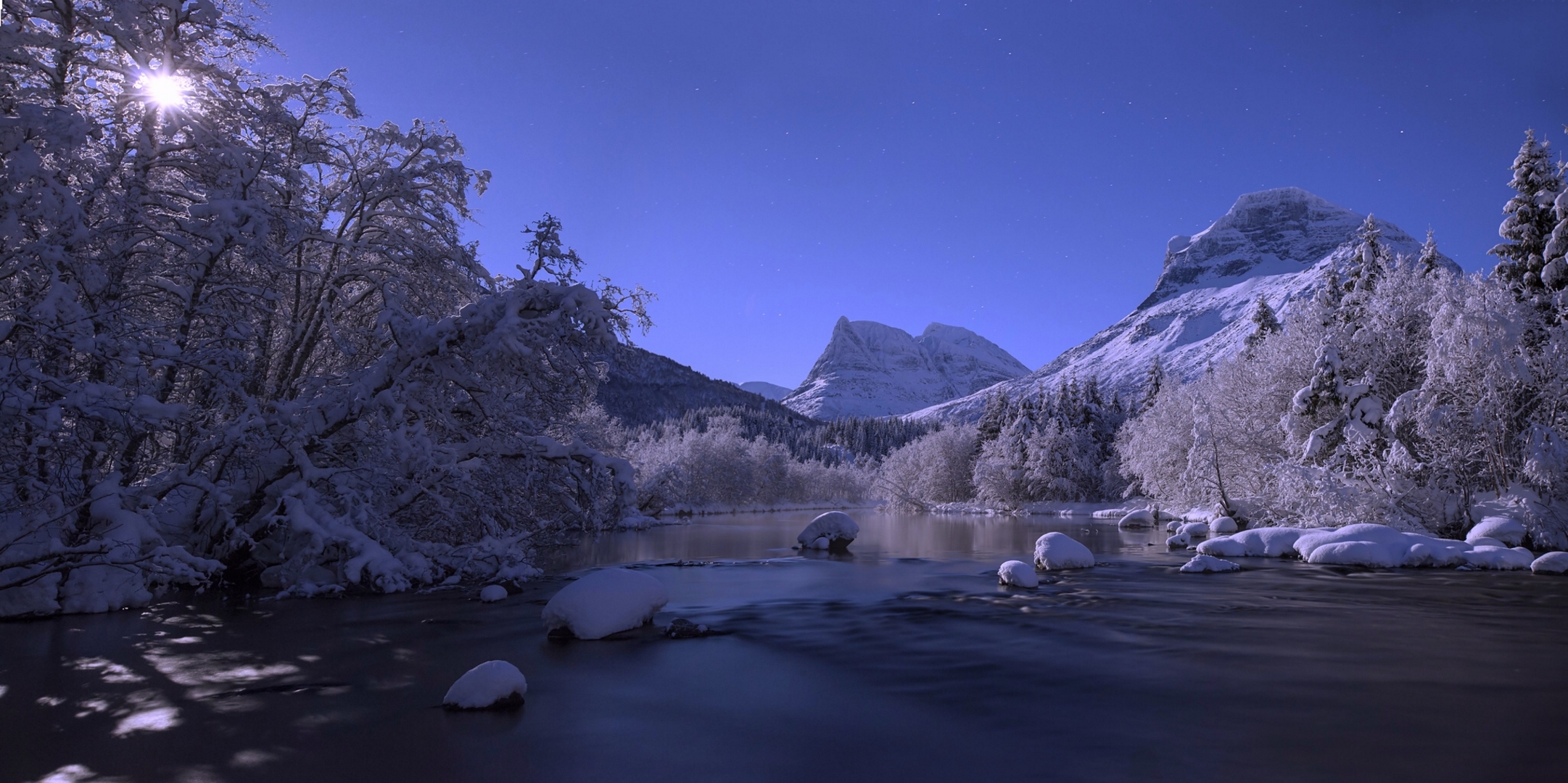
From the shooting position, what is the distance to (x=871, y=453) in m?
174

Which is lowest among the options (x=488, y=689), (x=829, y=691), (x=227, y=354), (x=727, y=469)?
(x=829, y=691)

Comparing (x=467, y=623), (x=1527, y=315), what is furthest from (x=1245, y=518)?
(x=467, y=623)

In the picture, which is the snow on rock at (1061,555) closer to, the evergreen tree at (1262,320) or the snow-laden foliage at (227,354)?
the snow-laden foliage at (227,354)

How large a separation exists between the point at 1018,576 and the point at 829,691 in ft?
33.7

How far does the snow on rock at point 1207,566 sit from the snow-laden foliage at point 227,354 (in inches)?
598

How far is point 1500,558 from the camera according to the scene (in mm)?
18969

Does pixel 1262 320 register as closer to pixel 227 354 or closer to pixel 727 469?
pixel 727 469

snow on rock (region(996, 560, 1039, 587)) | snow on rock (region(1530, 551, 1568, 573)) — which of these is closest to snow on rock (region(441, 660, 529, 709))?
snow on rock (region(996, 560, 1039, 587))

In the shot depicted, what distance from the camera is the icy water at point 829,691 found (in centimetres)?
629

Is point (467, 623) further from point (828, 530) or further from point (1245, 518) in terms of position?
point (1245, 518)

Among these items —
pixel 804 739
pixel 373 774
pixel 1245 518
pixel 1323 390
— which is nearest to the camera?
pixel 373 774

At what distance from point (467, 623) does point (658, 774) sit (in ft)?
25.6

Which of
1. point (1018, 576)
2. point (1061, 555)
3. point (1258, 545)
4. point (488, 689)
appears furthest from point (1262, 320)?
point (488, 689)

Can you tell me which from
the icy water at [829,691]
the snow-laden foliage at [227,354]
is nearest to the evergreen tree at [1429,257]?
the icy water at [829,691]
